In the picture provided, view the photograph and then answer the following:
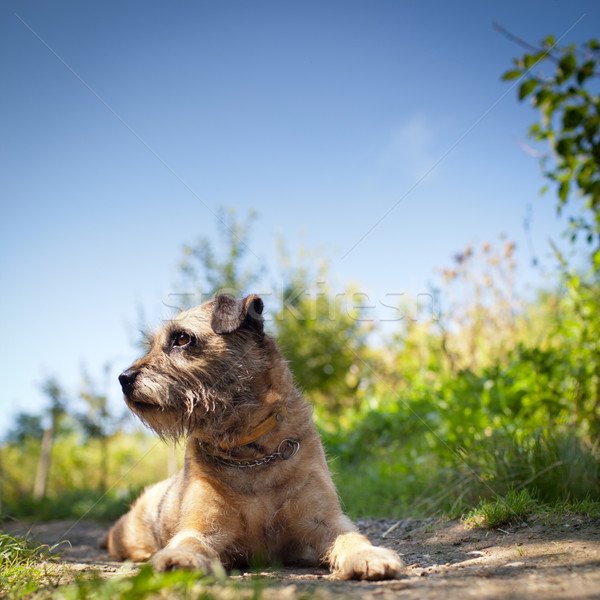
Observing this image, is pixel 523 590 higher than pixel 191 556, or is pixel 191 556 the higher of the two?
pixel 191 556

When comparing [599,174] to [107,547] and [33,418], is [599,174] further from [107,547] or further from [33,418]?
[33,418]

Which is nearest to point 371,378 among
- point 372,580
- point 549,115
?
point 549,115

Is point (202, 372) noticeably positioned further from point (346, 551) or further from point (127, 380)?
point (346, 551)

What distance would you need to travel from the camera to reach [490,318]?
836 cm

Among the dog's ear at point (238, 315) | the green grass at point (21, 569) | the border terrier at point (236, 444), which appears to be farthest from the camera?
the dog's ear at point (238, 315)

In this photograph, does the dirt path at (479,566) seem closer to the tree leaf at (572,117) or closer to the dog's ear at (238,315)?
the dog's ear at (238,315)

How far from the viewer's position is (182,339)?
3.62 metres

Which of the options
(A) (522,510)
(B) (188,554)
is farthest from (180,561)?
(A) (522,510)

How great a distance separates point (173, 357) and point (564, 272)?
4.18m

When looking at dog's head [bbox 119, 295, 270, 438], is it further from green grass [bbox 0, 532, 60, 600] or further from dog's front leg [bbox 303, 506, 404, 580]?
green grass [bbox 0, 532, 60, 600]

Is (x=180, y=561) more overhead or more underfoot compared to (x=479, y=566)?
more overhead

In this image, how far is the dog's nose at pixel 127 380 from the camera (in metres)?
3.34

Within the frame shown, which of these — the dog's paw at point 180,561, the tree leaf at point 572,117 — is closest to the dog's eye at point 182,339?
the dog's paw at point 180,561

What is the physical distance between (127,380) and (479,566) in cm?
242
